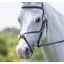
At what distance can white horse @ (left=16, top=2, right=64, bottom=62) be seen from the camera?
3.77ft

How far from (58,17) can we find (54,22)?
0.04 metres

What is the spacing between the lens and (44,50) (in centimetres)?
124

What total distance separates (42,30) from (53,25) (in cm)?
7

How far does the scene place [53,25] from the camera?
4.02ft

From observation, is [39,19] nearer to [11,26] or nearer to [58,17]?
[58,17]

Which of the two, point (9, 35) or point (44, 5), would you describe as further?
point (9, 35)

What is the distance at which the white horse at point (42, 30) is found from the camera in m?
1.15

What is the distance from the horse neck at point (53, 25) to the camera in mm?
1220

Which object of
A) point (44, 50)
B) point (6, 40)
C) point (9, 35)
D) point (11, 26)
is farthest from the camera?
point (6, 40)

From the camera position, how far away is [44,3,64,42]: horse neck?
4.00 ft

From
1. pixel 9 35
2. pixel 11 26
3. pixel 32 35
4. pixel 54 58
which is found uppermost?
pixel 32 35

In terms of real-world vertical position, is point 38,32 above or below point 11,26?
above

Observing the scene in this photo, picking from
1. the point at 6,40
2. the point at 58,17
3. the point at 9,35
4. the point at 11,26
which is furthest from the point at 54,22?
the point at 6,40

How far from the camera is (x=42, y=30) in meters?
1.19
